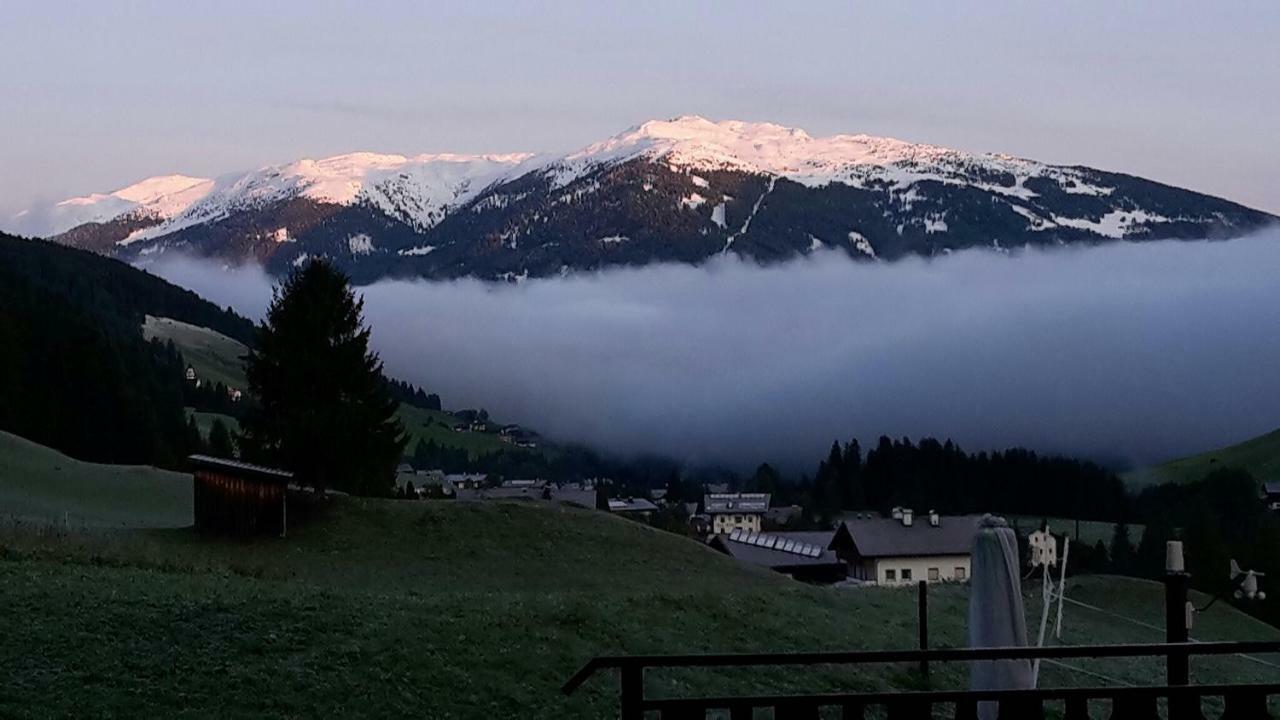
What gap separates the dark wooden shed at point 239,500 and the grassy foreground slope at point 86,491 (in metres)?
2.63

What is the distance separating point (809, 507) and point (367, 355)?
375ft

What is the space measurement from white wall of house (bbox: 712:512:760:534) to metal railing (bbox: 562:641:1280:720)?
141159 millimetres

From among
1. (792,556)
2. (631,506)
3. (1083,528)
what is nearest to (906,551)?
(792,556)

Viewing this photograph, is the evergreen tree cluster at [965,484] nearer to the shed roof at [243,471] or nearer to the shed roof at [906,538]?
the shed roof at [906,538]

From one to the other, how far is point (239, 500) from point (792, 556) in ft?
167

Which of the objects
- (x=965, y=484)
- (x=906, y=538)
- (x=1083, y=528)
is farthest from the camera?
(x=965, y=484)

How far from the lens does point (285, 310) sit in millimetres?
51156

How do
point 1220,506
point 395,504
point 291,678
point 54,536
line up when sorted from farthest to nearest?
point 1220,506, point 395,504, point 54,536, point 291,678

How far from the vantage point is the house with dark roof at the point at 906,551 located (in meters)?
82.2

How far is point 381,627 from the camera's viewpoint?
66.6 feet

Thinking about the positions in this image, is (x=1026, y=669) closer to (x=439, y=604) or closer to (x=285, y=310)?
(x=439, y=604)

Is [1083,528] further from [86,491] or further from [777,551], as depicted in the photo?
[86,491]

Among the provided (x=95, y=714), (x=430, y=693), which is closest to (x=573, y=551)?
(x=430, y=693)

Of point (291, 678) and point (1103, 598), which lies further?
point (1103, 598)
